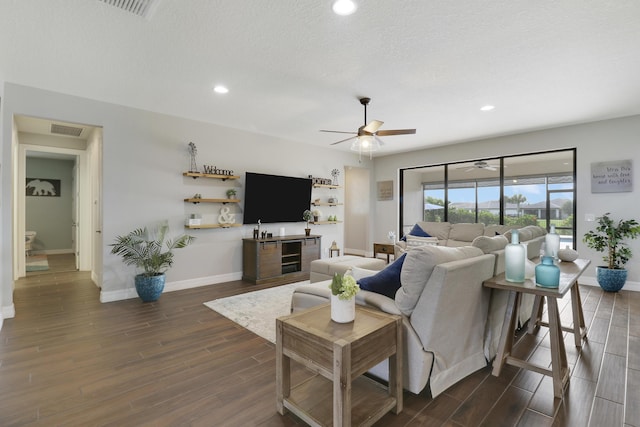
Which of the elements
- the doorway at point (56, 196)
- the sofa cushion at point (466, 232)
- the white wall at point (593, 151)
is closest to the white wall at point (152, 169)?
the doorway at point (56, 196)

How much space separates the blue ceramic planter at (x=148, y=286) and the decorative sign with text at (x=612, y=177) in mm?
6817

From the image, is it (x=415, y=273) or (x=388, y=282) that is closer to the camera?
(x=415, y=273)

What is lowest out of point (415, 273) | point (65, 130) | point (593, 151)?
point (415, 273)

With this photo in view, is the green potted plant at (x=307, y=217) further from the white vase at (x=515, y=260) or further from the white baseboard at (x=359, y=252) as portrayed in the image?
the white vase at (x=515, y=260)

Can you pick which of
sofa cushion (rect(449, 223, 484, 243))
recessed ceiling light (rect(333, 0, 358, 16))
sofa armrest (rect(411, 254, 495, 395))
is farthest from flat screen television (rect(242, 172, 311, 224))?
Result: sofa armrest (rect(411, 254, 495, 395))

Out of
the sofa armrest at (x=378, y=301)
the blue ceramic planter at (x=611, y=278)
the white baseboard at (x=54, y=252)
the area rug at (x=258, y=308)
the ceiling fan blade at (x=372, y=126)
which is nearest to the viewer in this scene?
the sofa armrest at (x=378, y=301)

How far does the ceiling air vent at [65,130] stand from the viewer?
490 cm

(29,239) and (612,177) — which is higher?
(612,177)

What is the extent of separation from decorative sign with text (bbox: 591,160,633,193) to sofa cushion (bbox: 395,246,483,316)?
15.4ft

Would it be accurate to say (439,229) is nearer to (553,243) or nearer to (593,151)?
(593,151)

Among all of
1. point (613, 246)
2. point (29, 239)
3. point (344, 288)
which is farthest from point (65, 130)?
point (613, 246)

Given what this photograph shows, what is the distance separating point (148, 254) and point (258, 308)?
1818 millimetres

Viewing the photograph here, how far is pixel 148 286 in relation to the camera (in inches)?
158

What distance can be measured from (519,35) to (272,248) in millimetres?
4292
